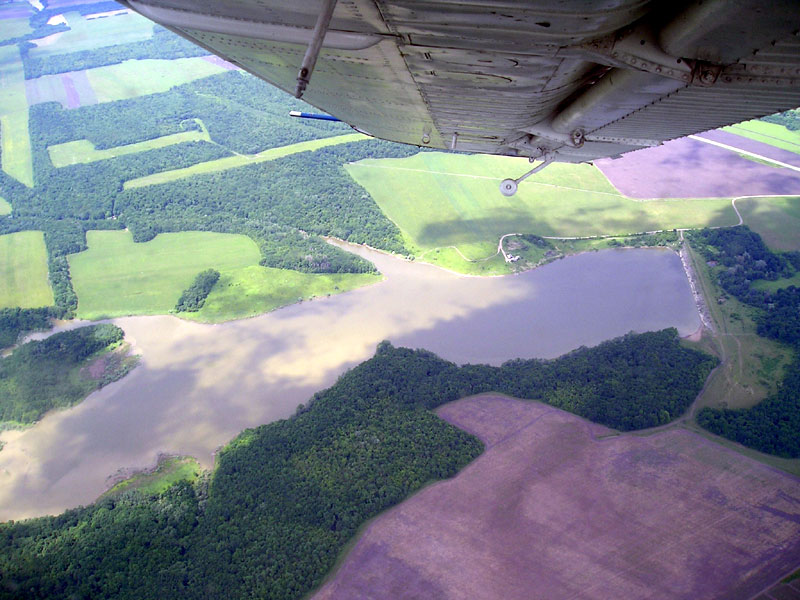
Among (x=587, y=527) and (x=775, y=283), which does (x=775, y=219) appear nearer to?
(x=775, y=283)

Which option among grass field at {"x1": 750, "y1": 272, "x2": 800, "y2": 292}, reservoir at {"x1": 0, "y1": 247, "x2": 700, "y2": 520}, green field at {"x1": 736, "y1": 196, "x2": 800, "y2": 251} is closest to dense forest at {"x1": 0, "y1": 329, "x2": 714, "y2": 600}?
reservoir at {"x1": 0, "y1": 247, "x2": 700, "y2": 520}

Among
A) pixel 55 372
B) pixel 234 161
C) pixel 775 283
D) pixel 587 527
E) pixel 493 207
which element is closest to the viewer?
pixel 587 527

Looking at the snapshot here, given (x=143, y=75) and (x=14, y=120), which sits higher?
(x=143, y=75)

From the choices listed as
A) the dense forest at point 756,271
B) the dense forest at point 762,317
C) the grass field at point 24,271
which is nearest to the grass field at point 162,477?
the grass field at point 24,271

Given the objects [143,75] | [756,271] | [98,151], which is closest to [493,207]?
[756,271]

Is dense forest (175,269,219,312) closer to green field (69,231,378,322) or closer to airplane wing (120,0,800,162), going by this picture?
green field (69,231,378,322)

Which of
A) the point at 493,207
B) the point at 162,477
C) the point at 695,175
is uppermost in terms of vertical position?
the point at 695,175
